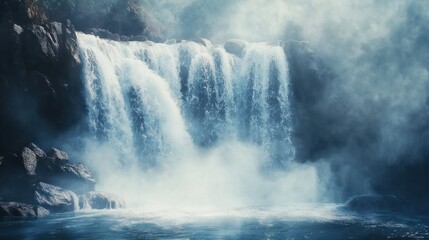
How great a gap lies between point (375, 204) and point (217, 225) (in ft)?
39.0

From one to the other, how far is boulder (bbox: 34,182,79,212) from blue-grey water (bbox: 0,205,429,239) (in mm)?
1171

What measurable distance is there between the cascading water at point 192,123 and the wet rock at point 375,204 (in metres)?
6.21

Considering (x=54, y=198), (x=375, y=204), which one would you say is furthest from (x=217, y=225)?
(x=375, y=204)

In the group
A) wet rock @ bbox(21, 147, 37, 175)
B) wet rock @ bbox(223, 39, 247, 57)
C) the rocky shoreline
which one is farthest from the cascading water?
wet rock @ bbox(21, 147, 37, 175)

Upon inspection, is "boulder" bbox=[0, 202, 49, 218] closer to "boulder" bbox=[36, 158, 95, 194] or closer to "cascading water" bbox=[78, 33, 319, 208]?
"boulder" bbox=[36, 158, 95, 194]

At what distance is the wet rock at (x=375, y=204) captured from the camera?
100ft

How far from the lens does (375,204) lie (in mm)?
30797

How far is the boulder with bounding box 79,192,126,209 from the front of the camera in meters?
29.5

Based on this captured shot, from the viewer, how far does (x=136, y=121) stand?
36719mm

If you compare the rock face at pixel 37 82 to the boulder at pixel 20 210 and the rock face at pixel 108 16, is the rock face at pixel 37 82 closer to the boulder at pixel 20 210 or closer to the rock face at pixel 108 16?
the boulder at pixel 20 210

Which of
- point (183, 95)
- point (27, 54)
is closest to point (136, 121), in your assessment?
point (183, 95)

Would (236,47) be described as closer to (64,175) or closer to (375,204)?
(375,204)

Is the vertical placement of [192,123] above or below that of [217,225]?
above

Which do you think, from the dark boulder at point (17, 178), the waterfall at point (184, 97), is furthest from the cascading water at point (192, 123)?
the dark boulder at point (17, 178)
